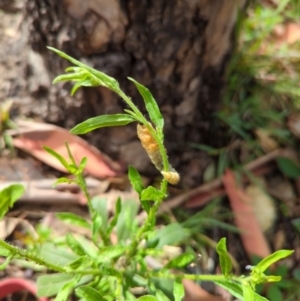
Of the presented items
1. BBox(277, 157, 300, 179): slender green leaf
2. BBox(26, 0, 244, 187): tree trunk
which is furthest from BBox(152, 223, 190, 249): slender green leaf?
BBox(277, 157, 300, 179): slender green leaf

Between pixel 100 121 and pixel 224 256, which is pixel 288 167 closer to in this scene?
pixel 224 256

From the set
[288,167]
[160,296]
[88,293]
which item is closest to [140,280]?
[160,296]

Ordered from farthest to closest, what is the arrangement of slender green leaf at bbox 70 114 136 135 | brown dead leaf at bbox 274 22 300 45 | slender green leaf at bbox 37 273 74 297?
brown dead leaf at bbox 274 22 300 45
slender green leaf at bbox 37 273 74 297
slender green leaf at bbox 70 114 136 135

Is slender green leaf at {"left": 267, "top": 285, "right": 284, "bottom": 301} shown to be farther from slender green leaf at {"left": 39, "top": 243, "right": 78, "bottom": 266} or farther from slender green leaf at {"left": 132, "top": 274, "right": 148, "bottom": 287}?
slender green leaf at {"left": 39, "top": 243, "right": 78, "bottom": 266}

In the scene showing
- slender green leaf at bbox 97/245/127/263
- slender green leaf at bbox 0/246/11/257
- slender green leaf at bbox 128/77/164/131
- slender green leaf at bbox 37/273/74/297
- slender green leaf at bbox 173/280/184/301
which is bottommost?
slender green leaf at bbox 37/273/74/297

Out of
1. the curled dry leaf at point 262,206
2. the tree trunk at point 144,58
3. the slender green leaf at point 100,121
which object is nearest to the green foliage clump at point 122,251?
the slender green leaf at point 100,121

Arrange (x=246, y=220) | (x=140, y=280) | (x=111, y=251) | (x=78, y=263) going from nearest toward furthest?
(x=78, y=263) → (x=111, y=251) → (x=140, y=280) → (x=246, y=220)

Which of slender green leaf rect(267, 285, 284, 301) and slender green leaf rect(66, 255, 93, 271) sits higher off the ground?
slender green leaf rect(66, 255, 93, 271)
